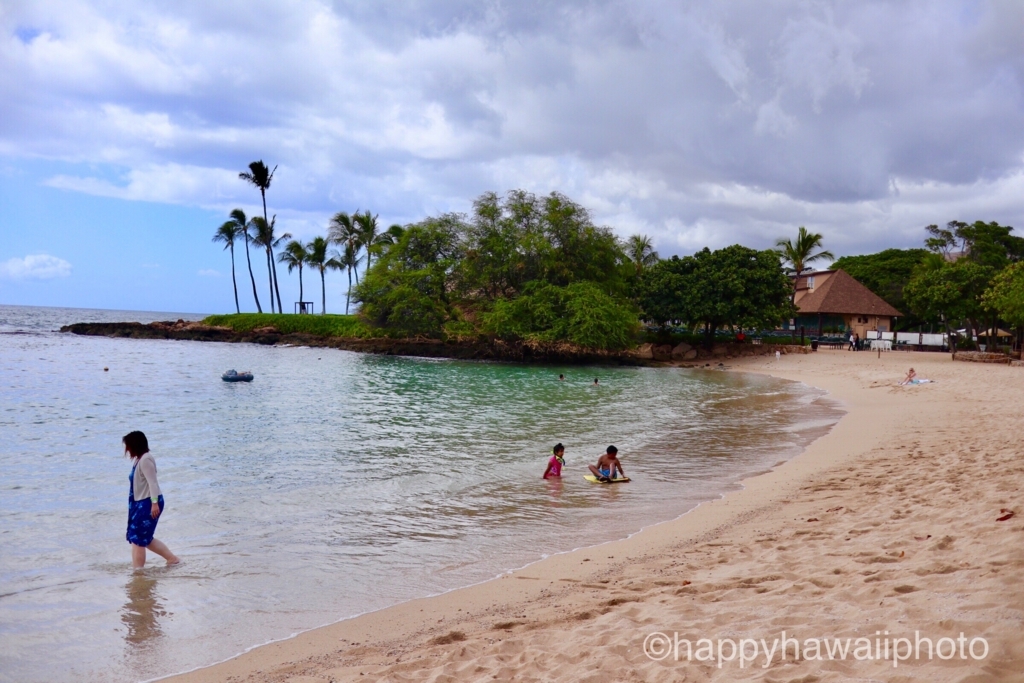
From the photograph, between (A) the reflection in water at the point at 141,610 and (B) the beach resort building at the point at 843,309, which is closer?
(A) the reflection in water at the point at 141,610

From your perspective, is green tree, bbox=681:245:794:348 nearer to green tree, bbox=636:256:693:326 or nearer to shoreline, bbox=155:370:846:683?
green tree, bbox=636:256:693:326

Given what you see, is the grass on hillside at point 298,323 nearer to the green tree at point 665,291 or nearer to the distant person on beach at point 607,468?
the green tree at point 665,291

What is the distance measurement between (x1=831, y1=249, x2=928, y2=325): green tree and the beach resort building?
5.98 metres

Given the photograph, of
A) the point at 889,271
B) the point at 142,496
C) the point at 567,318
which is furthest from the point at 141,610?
the point at 889,271

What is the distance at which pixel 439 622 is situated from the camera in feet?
18.3

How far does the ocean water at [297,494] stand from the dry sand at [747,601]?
657 millimetres

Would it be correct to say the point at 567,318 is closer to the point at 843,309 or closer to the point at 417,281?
the point at 417,281

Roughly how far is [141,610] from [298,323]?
58846 millimetres

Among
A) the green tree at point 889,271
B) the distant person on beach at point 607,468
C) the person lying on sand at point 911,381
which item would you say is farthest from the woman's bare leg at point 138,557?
the green tree at point 889,271

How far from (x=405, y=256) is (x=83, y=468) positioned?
36542mm

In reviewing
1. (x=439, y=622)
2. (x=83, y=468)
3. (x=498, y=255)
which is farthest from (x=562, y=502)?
(x=498, y=255)

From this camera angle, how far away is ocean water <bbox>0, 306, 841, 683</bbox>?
19.3 feet

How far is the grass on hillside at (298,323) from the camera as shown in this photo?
58531 millimetres

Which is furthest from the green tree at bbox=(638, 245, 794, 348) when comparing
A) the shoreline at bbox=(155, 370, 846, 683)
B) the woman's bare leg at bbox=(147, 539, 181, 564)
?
the woman's bare leg at bbox=(147, 539, 181, 564)
